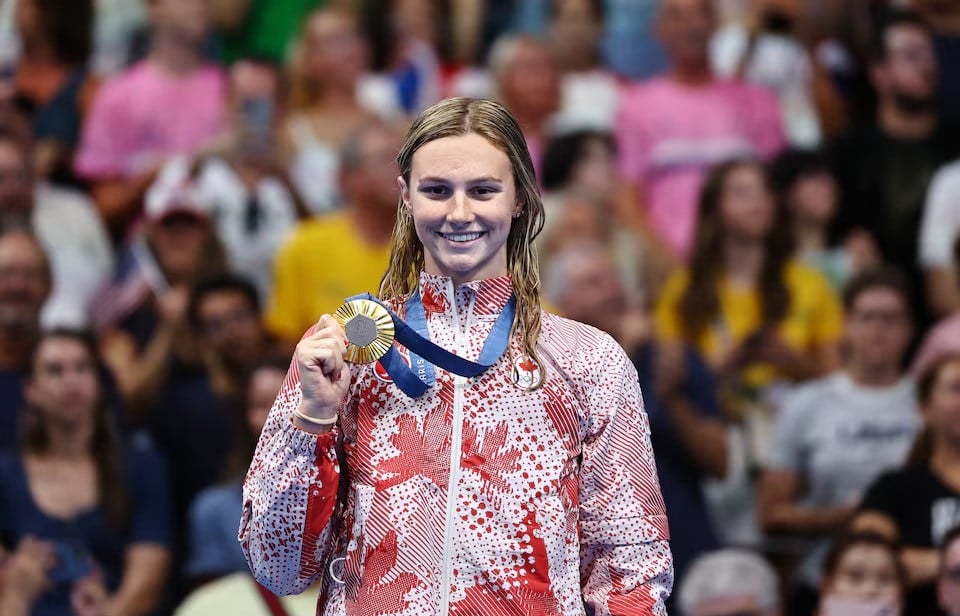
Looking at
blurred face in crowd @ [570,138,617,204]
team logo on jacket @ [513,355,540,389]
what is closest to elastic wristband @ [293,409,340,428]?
team logo on jacket @ [513,355,540,389]

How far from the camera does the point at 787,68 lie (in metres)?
8.80

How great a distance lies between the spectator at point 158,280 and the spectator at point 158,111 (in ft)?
1.60

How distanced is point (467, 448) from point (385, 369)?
0.20 metres

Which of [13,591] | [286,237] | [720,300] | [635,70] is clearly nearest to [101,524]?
[13,591]

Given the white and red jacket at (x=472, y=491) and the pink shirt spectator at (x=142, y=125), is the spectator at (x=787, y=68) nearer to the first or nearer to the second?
the pink shirt spectator at (x=142, y=125)

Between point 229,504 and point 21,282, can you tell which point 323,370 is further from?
point 21,282

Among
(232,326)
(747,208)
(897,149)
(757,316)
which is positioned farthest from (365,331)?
(897,149)

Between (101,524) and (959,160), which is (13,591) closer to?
(101,524)

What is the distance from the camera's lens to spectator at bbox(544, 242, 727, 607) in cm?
674

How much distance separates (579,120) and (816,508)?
8.62 ft

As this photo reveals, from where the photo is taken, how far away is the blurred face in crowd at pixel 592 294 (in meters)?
6.97

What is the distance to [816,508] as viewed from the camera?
6934mm

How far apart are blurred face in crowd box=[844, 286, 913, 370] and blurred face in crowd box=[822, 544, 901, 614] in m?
1.13

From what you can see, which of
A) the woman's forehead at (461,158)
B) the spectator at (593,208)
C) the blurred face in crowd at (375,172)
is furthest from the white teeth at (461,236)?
the spectator at (593,208)
